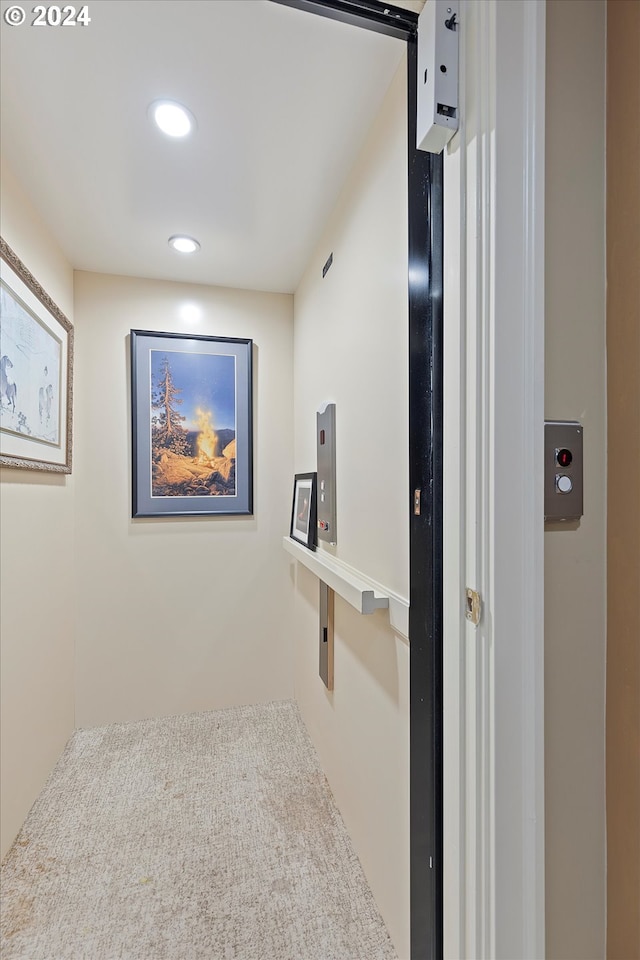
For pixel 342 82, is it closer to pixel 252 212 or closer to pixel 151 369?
pixel 252 212

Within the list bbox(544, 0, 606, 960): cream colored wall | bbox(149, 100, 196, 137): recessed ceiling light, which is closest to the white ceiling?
bbox(149, 100, 196, 137): recessed ceiling light

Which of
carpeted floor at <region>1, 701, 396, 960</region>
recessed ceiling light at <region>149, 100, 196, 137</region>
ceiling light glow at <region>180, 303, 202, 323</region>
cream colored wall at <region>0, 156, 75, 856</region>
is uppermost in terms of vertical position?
recessed ceiling light at <region>149, 100, 196, 137</region>

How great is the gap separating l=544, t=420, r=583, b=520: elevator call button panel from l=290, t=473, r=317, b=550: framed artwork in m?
1.33

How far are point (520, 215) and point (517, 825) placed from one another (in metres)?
0.81

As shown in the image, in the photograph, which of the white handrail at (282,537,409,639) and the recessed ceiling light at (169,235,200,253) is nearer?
the white handrail at (282,537,409,639)

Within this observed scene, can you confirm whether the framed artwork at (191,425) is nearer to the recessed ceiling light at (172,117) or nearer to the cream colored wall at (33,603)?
the cream colored wall at (33,603)

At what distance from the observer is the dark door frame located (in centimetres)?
75

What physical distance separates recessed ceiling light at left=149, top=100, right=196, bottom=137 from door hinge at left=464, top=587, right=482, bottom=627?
143 centimetres

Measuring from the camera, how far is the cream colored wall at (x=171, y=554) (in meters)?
2.24

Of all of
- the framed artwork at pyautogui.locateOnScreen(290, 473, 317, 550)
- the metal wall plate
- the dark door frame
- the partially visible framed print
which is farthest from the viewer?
the framed artwork at pyautogui.locateOnScreen(290, 473, 317, 550)

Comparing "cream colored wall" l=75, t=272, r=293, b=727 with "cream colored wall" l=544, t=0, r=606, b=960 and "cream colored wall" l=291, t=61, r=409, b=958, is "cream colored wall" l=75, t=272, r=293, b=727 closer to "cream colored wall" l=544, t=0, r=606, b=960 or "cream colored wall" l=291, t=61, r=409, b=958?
"cream colored wall" l=291, t=61, r=409, b=958

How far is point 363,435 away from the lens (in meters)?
1.37

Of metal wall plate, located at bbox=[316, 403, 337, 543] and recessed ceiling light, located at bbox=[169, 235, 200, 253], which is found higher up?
recessed ceiling light, located at bbox=[169, 235, 200, 253]

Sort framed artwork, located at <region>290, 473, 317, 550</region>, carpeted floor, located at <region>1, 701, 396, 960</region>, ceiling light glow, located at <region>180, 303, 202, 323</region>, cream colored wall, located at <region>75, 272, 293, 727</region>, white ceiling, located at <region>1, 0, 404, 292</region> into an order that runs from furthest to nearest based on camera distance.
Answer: ceiling light glow, located at <region>180, 303, 202, 323</region>
cream colored wall, located at <region>75, 272, 293, 727</region>
framed artwork, located at <region>290, 473, 317, 550</region>
carpeted floor, located at <region>1, 701, 396, 960</region>
white ceiling, located at <region>1, 0, 404, 292</region>
